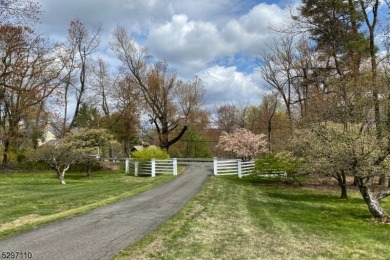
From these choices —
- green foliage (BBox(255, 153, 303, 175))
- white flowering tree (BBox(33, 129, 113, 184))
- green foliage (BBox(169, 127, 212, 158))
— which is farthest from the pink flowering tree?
green foliage (BBox(169, 127, 212, 158))

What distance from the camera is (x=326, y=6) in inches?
727

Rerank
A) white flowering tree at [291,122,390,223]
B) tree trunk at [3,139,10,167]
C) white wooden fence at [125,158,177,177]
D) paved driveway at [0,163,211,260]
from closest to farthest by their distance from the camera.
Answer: paved driveway at [0,163,211,260] → white flowering tree at [291,122,390,223] → white wooden fence at [125,158,177,177] → tree trunk at [3,139,10,167]

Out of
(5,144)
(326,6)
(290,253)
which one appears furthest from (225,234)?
(5,144)

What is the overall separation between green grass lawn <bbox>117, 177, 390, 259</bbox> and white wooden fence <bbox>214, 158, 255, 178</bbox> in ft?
31.7

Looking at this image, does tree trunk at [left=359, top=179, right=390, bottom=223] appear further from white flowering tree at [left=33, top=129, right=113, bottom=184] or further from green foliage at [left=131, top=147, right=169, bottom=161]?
green foliage at [left=131, top=147, right=169, bottom=161]

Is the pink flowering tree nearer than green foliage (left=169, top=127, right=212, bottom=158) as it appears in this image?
Yes

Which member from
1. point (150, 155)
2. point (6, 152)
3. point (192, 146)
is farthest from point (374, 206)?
point (192, 146)

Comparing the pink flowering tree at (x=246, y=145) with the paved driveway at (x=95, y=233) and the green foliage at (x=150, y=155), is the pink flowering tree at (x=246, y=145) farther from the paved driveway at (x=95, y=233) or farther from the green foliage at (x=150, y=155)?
the paved driveway at (x=95, y=233)

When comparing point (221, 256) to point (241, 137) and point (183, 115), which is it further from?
point (183, 115)

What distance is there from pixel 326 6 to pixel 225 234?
1591cm

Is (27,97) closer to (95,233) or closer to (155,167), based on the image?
(155,167)

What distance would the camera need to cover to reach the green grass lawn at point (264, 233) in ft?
18.8

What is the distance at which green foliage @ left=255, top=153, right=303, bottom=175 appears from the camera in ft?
54.2

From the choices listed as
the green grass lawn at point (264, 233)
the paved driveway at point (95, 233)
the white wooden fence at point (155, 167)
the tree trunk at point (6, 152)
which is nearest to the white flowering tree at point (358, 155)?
the green grass lawn at point (264, 233)
